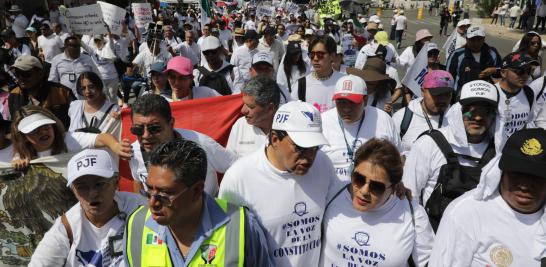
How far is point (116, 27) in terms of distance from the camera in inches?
338

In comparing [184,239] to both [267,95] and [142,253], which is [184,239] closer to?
[142,253]

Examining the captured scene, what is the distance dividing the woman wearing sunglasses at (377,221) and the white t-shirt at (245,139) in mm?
1101

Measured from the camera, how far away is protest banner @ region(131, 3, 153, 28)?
36.5ft

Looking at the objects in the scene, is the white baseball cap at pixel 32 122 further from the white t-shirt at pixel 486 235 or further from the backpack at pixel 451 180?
the backpack at pixel 451 180

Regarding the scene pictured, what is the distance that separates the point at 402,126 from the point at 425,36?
12.2 feet

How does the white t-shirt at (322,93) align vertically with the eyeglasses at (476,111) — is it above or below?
below

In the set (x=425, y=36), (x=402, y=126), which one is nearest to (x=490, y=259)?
(x=402, y=126)

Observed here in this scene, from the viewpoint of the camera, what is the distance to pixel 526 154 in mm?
1913

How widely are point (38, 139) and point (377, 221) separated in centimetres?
245

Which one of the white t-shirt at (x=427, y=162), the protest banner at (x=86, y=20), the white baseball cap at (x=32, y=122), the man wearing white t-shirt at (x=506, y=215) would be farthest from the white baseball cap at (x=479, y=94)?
the protest banner at (x=86, y=20)

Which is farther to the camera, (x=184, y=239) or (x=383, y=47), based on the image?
(x=383, y=47)

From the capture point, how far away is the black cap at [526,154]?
74.0 inches

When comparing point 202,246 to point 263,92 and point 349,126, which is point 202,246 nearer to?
point 263,92

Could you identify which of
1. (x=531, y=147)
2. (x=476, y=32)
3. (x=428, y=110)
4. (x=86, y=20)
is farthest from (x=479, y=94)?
(x=86, y=20)
